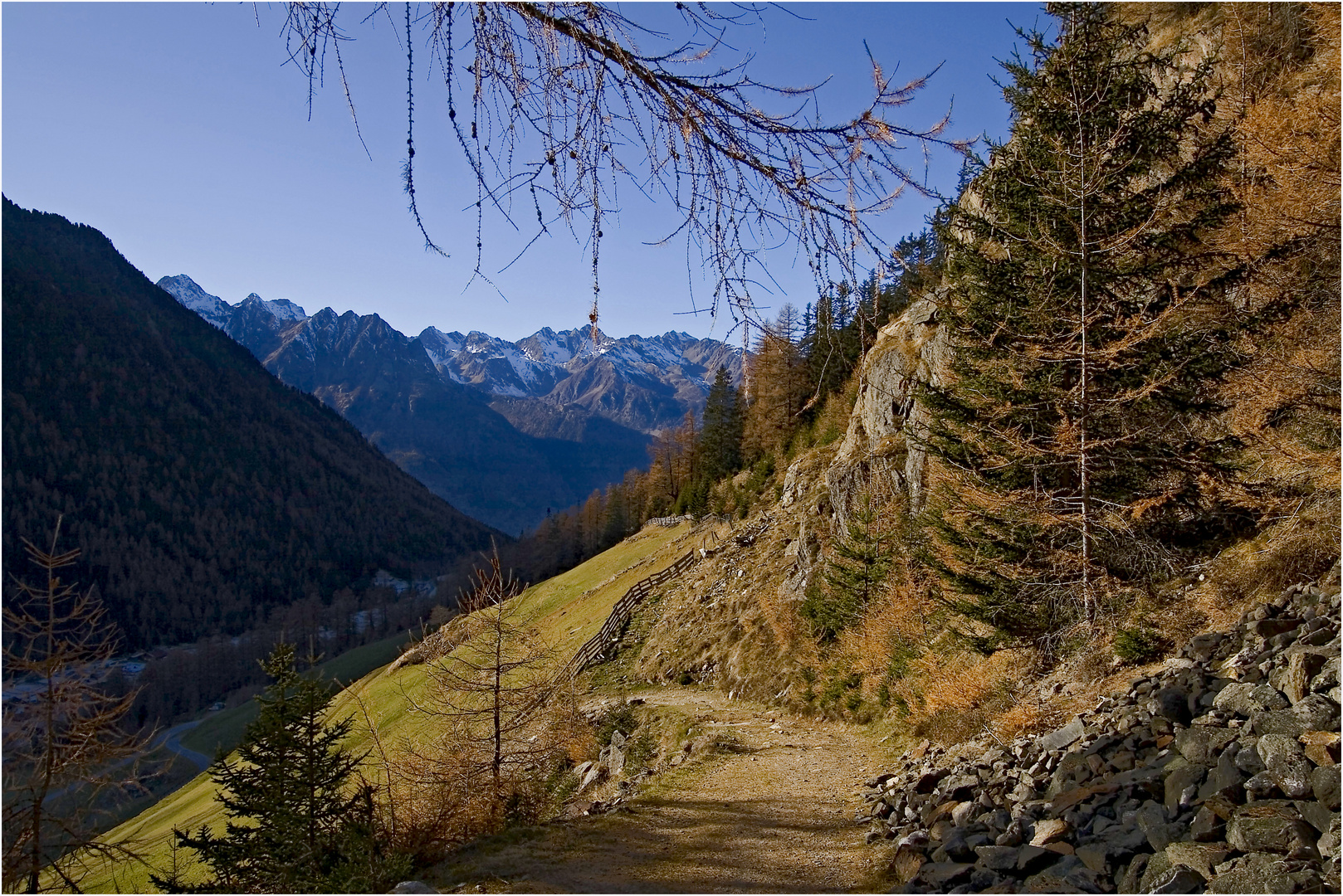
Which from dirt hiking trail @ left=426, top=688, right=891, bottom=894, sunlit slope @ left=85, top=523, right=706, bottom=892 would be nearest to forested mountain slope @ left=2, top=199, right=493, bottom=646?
sunlit slope @ left=85, top=523, right=706, bottom=892

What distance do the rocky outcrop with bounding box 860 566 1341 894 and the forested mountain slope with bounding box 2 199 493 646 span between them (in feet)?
454

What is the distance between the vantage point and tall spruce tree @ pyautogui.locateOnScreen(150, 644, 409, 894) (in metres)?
8.20

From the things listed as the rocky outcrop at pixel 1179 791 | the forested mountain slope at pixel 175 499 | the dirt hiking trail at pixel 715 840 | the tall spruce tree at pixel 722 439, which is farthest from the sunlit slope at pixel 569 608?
the forested mountain slope at pixel 175 499

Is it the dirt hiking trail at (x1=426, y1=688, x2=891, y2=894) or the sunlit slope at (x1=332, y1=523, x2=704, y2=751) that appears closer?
the dirt hiking trail at (x1=426, y1=688, x2=891, y2=894)

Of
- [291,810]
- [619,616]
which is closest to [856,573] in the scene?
[291,810]

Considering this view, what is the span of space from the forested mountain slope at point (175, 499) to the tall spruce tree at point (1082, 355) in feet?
443

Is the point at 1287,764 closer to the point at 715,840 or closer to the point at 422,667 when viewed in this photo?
the point at 715,840

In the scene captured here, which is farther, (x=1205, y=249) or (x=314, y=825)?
(x=1205, y=249)

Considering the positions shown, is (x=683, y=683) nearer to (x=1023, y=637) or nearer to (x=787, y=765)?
(x=787, y=765)

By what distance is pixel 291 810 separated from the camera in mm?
9375

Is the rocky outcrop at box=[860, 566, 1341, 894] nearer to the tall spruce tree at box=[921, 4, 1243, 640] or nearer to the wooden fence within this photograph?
the tall spruce tree at box=[921, 4, 1243, 640]

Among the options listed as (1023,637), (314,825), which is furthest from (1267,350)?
(314,825)

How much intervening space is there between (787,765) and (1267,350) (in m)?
10.1

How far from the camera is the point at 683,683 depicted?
2217 cm
